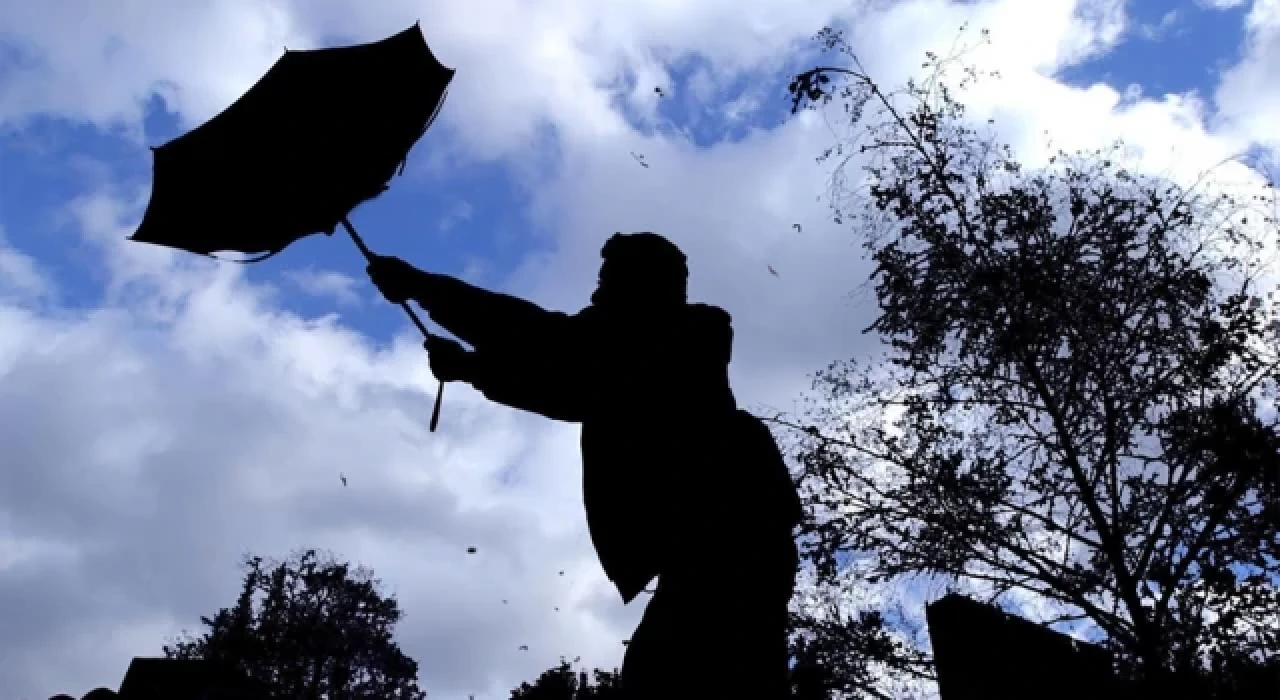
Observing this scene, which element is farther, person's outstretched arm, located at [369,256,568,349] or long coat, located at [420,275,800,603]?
person's outstretched arm, located at [369,256,568,349]

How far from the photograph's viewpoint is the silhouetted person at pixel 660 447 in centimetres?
242

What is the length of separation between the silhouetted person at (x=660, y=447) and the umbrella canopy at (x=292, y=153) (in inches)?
18.1

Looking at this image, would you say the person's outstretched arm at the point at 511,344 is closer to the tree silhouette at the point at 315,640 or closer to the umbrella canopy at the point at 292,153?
the umbrella canopy at the point at 292,153

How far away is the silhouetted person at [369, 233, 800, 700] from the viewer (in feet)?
7.95

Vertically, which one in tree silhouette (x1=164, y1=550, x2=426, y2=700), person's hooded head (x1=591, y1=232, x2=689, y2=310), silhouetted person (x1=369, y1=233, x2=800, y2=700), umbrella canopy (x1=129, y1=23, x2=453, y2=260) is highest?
tree silhouette (x1=164, y1=550, x2=426, y2=700)

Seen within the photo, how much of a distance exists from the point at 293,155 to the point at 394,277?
1.85 feet

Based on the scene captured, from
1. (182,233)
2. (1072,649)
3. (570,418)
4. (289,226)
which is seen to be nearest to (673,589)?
(570,418)

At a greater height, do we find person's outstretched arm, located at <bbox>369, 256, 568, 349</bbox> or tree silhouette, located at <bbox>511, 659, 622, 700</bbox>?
tree silhouette, located at <bbox>511, 659, 622, 700</bbox>

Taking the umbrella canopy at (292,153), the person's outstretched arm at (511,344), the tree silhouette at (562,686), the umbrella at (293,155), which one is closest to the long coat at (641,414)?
the person's outstretched arm at (511,344)

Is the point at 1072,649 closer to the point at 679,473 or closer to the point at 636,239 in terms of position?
the point at 679,473

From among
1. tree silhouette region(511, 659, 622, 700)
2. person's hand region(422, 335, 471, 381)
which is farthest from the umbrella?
tree silhouette region(511, 659, 622, 700)

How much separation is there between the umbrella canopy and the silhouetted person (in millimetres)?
460

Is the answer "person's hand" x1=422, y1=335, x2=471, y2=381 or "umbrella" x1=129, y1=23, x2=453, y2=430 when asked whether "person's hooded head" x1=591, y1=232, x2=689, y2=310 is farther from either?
"umbrella" x1=129, y1=23, x2=453, y2=430

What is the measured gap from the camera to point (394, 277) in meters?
3.10
